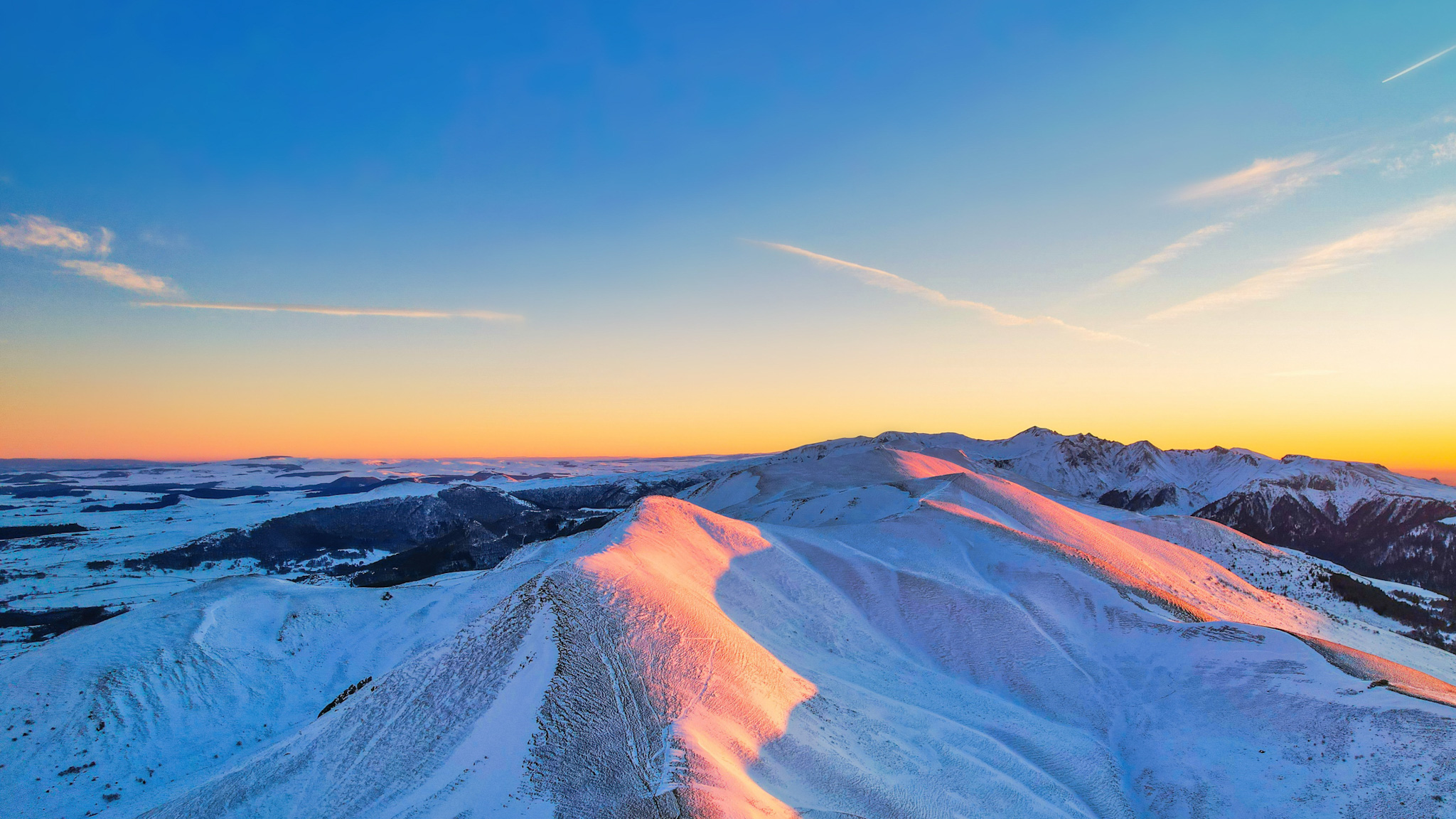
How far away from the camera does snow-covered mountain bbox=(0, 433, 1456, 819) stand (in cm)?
1936

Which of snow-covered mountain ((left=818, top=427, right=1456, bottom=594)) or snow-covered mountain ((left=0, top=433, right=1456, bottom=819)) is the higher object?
snow-covered mountain ((left=0, top=433, right=1456, bottom=819))

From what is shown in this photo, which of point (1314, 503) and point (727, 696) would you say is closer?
point (727, 696)

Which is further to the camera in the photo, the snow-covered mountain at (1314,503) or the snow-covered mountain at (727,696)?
the snow-covered mountain at (1314,503)

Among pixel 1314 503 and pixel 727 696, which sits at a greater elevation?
pixel 727 696

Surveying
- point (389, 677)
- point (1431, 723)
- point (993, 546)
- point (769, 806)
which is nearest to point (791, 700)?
point (769, 806)

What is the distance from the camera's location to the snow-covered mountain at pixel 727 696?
1936cm

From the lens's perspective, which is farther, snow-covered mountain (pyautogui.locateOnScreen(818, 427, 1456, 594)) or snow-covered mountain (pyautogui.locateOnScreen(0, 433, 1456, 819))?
snow-covered mountain (pyautogui.locateOnScreen(818, 427, 1456, 594))

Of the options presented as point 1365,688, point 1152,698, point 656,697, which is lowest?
point 1152,698

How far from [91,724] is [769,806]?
28.5 meters

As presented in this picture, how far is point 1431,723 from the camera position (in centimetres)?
2261

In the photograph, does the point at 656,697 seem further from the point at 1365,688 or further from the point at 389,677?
the point at 1365,688

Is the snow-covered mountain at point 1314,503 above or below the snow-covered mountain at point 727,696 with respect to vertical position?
below

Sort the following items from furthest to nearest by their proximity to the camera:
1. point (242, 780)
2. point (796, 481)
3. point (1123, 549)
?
1. point (796, 481)
2. point (1123, 549)
3. point (242, 780)

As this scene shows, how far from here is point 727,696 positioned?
23562 millimetres
